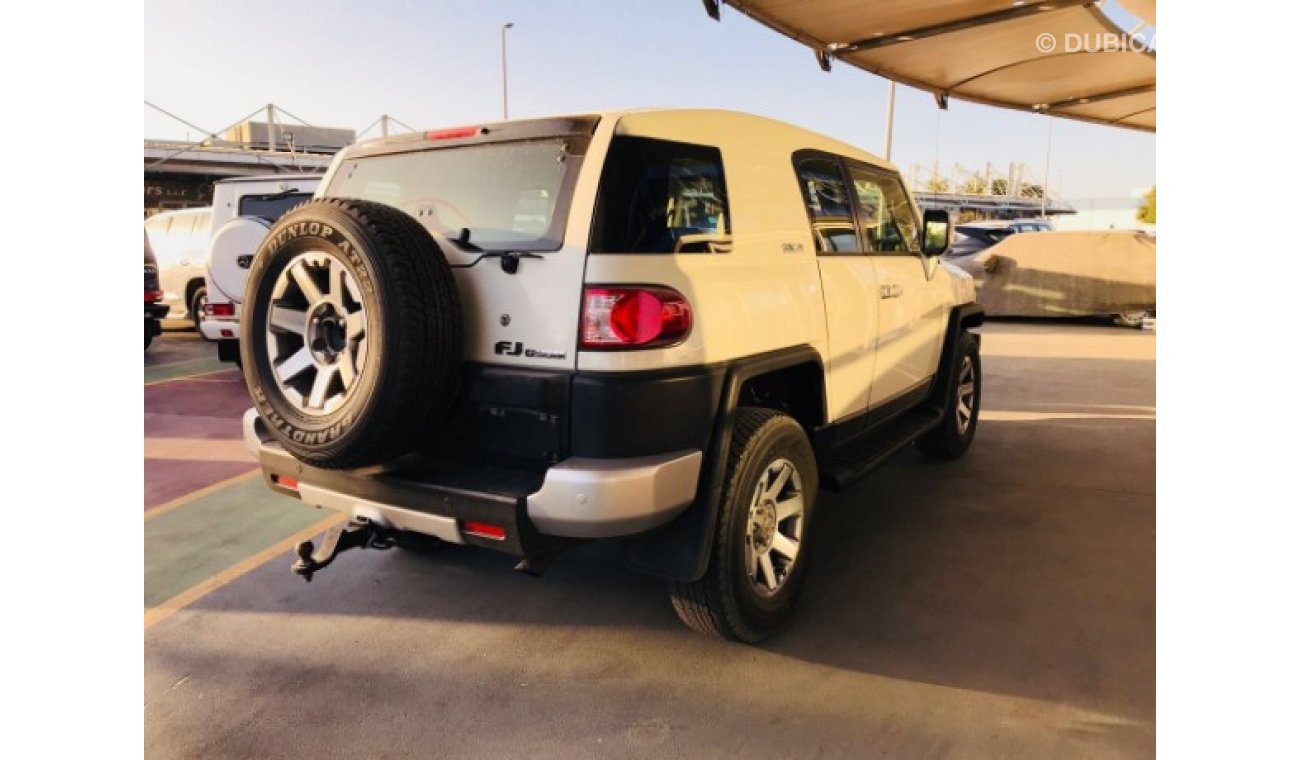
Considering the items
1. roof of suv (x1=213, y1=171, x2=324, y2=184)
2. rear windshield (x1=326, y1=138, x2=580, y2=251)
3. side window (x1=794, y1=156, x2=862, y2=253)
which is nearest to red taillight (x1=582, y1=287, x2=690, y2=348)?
→ rear windshield (x1=326, y1=138, x2=580, y2=251)

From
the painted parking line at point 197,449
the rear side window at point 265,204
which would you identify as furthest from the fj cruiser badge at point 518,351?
the rear side window at point 265,204

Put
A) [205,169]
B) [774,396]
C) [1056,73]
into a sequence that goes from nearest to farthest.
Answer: [774,396], [1056,73], [205,169]

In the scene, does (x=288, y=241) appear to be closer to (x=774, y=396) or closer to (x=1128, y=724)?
(x=774, y=396)

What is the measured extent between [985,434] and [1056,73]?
4765 mm

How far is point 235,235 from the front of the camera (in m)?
Result: 7.38

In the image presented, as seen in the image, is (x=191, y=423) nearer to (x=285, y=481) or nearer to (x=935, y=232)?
(x=285, y=481)

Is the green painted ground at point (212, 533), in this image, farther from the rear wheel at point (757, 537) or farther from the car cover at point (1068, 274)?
the car cover at point (1068, 274)

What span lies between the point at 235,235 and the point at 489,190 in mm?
5566

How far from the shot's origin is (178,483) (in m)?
4.97

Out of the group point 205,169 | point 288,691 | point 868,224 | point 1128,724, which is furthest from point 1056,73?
point 205,169

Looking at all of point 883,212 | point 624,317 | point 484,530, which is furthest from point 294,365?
point 883,212

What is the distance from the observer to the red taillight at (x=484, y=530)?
2494 millimetres

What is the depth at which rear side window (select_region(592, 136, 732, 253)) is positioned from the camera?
2529mm

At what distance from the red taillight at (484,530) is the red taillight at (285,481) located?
2.68 feet
